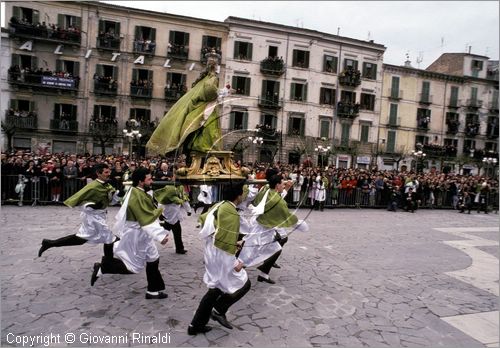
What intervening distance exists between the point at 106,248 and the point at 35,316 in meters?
1.95

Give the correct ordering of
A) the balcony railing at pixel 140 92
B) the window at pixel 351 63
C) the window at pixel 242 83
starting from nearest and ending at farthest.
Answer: the balcony railing at pixel 140 92 → the window at pixel 242 83 → the window at pixel 351 63

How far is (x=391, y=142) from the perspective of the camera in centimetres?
3838

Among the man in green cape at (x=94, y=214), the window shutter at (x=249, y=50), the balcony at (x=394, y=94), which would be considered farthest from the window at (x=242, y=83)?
the man in green cape at (x=94, y=214)

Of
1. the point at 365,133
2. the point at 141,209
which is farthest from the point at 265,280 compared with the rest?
the point at 365,133

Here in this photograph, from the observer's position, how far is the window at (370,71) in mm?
36188

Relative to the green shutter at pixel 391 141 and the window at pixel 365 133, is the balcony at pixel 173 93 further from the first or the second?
the green shutter at pixel 391 141

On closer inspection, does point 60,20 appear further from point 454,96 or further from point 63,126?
point 454,96

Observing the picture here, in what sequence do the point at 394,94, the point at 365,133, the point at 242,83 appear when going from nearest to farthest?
the point at 242,83 → the point at 365,133 → the point at 394,94

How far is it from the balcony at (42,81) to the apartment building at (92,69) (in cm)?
6

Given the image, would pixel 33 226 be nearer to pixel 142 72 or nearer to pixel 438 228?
pixel 438 228

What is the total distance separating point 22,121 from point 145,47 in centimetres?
1080

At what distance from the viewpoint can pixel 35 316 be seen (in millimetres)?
4738

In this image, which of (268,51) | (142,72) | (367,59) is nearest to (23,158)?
(142,72)

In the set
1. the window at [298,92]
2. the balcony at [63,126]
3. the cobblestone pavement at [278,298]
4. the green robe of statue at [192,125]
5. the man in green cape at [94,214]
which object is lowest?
the cobblestone pavement at [278,298]
